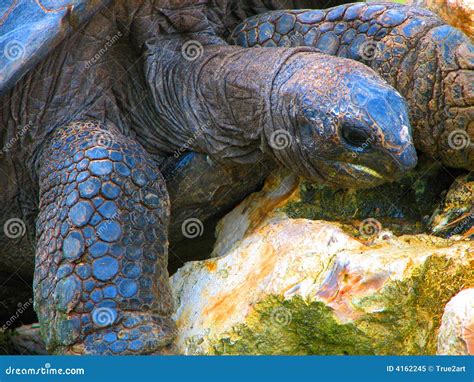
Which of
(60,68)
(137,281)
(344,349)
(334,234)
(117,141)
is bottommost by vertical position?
(344,349)

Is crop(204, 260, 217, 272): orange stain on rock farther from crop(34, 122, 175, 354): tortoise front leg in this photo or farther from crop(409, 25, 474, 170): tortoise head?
crop(409, 25, 474, 170): tortoise head

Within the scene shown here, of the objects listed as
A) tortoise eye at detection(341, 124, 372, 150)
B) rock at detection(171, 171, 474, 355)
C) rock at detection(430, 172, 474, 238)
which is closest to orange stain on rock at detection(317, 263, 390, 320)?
rock at detection(171, 171, 474, 355)

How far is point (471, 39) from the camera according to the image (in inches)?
169

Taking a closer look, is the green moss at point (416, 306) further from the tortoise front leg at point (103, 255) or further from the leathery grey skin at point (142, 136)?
the tortoise front leg at point (103, 255)

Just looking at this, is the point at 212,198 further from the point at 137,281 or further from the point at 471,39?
the point at 471,39

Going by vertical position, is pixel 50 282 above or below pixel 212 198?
above

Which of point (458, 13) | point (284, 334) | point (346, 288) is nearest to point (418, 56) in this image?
point (458, 13)

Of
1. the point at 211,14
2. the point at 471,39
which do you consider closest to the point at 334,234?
the point at 471,39

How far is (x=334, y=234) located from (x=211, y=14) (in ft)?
5.02

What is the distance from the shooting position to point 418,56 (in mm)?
4164

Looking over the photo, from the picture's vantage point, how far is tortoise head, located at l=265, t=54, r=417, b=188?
11.4 ft

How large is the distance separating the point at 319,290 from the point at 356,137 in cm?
63

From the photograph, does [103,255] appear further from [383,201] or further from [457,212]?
[457,212]

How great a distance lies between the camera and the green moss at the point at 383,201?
14.2 feet
